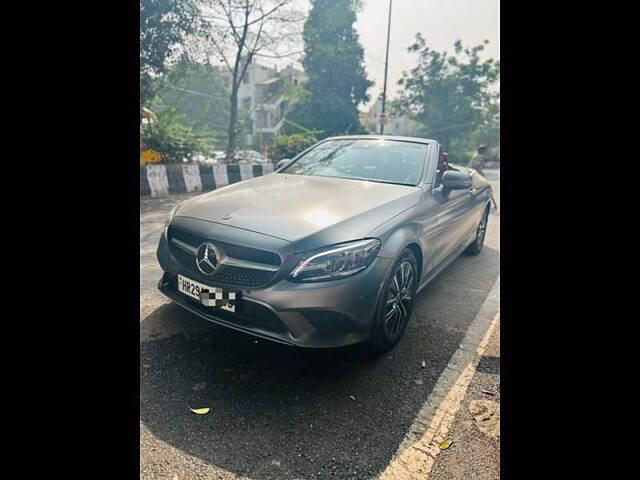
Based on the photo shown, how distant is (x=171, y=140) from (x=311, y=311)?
31.3 feet

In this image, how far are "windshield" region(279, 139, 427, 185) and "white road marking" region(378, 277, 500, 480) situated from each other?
4.24 ft

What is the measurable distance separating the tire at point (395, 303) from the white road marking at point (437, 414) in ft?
1.29

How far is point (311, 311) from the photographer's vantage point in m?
2.22

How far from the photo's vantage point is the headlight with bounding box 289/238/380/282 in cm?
224

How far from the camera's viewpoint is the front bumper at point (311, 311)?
7.27 feet

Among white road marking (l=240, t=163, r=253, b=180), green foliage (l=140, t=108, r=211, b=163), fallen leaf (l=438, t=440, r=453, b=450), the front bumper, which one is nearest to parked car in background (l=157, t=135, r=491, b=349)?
the front bumper

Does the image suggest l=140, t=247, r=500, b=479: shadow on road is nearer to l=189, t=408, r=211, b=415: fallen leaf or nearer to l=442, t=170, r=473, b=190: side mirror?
l=189, t=408, r=211, b=415: fallen leaf

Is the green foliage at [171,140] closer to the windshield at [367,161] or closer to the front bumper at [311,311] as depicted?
the windshield at [367,161]

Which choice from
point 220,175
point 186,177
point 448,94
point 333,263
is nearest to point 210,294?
point 333,263

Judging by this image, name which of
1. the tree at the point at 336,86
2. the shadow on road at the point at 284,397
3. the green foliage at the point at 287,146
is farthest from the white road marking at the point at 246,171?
the tree at the point at 336,86

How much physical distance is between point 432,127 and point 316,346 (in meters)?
37.2
